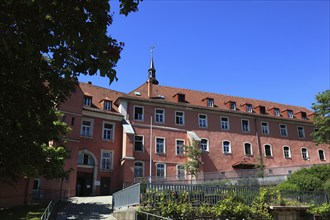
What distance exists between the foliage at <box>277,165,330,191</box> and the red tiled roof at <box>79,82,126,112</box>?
2071 cm

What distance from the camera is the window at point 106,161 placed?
35.1 metres

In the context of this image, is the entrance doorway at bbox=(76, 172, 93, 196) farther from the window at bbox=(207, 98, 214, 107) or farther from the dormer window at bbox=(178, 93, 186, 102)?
the window at bbox=(207, 98, 214, 107)

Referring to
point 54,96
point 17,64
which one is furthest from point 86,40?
point 54,96

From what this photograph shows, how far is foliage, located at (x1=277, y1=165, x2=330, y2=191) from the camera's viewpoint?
2350 centimetres

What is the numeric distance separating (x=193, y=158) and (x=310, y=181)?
1434 cm

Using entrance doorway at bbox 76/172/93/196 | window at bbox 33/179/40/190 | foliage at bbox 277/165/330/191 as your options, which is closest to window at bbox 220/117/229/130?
foliage at bbox 277/165/330/191

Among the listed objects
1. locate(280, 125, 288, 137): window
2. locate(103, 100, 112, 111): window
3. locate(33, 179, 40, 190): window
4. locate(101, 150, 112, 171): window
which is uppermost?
locate(103, 100, 112, 111): window

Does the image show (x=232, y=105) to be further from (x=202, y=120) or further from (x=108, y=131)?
(x=108, y=131)

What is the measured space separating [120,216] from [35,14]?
13810mm

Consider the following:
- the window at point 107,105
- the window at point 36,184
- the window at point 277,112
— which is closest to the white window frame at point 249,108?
the window at point 277,112

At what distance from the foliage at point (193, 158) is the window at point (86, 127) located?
418 inches

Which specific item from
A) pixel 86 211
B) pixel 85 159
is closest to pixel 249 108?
pixel 85 159

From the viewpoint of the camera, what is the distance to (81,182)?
3409cm

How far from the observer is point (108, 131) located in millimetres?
36531
